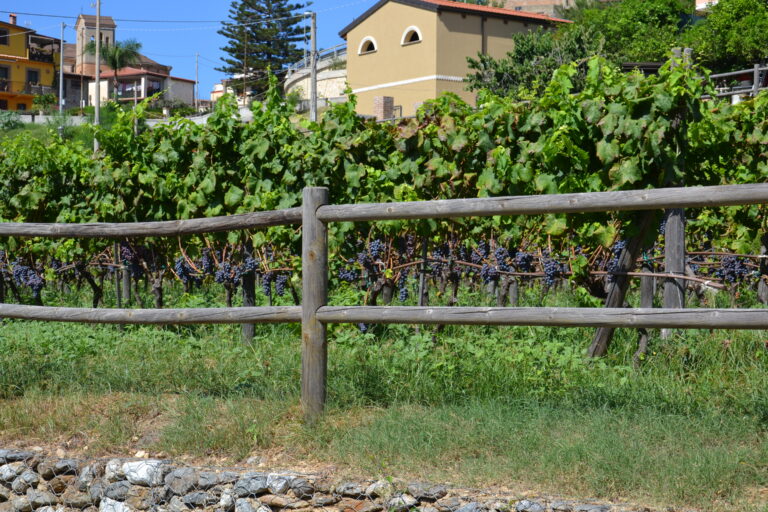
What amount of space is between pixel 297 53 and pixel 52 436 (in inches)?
2219

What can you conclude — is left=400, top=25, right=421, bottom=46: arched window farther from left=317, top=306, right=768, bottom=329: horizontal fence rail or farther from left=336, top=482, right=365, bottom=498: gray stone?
left=336, top=482, right=365, bottom=498: gray stone

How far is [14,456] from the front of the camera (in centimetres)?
444

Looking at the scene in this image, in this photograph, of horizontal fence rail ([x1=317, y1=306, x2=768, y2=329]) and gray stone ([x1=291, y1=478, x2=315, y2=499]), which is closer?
horizontal fence rail ([x1=317, y1=306, x2=768, y2=329])

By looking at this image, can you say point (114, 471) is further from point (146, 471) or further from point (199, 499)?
point (199, 499)

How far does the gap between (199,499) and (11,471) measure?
1190 mm

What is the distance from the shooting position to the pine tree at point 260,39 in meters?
57.6

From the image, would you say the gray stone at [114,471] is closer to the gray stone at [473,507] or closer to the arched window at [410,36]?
the gray stone at [473,507]

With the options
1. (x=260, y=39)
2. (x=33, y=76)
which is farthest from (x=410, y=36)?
(x=33, y=76)

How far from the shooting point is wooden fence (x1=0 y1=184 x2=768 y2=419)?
12.3 feet

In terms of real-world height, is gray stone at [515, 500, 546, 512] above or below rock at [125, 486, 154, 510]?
above

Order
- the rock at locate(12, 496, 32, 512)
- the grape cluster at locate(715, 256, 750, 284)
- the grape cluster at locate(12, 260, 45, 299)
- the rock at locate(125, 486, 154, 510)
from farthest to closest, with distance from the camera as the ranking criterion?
the grape cluster at locate(12, 260, 45, 299)
the grape cluster at locate(715, 256, 750, 284)
the rock at locate(12, 496, 32, 512)
the rock at locate(125, 486, 154, 510)

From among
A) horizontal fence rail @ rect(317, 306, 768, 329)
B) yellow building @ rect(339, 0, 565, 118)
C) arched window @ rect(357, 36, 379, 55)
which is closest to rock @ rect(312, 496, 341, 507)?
horizontal fence rail @ rect(317, 306, 768, 329)

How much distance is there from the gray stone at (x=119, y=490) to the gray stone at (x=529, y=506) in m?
1.97

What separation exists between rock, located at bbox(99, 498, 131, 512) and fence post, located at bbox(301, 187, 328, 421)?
0.99 metres
